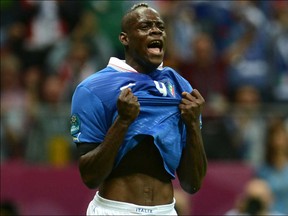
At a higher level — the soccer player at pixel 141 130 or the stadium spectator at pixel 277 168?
the soccer player at pixel 141 130

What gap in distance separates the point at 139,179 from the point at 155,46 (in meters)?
0.76

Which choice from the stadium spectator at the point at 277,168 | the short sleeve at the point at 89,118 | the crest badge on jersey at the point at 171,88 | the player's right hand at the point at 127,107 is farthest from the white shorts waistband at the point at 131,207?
the stadium spectator at the point at 277,168

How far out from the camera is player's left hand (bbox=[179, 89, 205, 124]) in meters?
4.99

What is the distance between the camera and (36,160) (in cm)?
924

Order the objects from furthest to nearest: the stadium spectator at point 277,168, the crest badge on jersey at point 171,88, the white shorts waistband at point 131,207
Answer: the stadium spectator at point 277,168, the crest badge on jersey at point 171,88, the white shorts waistband at point 131,207

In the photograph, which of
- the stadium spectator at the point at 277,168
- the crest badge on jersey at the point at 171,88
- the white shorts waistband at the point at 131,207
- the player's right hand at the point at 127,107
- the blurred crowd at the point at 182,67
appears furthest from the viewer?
the blurred crowd at the point at 182,67

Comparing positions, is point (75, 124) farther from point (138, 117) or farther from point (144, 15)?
point (144, 15)

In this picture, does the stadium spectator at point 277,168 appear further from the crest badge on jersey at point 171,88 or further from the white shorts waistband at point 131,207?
the white shorts waistband at point 131,207

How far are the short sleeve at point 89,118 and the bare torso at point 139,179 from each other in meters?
0.21

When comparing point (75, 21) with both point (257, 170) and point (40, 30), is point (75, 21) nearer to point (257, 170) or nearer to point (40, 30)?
point (40, 30)

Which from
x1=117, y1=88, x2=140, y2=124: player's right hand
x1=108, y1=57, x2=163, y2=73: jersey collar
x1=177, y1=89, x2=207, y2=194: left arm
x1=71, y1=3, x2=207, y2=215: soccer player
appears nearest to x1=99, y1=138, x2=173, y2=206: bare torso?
x1=71, y1=3, x2=207, y2=215: soccer player

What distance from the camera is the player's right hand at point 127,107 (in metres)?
4.80

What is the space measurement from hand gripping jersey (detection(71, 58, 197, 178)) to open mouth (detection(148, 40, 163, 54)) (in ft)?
0.58

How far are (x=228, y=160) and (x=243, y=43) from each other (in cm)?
230
